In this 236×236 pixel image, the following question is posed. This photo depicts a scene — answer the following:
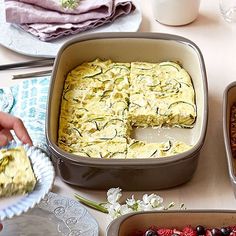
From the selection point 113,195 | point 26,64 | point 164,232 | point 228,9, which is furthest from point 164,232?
point 228,9

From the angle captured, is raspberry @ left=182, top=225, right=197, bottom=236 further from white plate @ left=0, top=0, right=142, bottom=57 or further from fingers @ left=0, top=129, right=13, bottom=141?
white plate @ left=0, top=0, right=142, bottom=57

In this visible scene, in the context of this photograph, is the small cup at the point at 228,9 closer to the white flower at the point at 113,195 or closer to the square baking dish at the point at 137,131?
the square baking dish at the point at 137,131

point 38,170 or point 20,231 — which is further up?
point 38,170

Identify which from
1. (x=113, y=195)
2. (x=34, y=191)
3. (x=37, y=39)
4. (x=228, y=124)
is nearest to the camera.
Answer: (x=34, y=191)

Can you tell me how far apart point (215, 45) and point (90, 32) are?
28 centimetres

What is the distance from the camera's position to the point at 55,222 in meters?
1.05

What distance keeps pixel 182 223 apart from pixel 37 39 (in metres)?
0.63

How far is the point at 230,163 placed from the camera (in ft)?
3.43

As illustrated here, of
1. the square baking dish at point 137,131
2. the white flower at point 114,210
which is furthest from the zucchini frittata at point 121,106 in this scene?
the white flower at point 114,210

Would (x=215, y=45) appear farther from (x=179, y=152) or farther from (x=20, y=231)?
(x=20, y=231)

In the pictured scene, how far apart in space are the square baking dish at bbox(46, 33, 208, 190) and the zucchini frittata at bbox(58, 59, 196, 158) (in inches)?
0.7

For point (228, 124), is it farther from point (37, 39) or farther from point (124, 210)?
point (37, 39)

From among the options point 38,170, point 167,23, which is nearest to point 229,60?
point 167,23

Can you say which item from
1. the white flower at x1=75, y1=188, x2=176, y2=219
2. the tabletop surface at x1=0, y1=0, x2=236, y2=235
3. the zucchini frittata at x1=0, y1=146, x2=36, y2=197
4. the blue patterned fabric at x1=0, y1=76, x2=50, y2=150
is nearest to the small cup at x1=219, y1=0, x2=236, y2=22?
the tabletop surface at x1=0, y1=0, x2=236, y2=235
